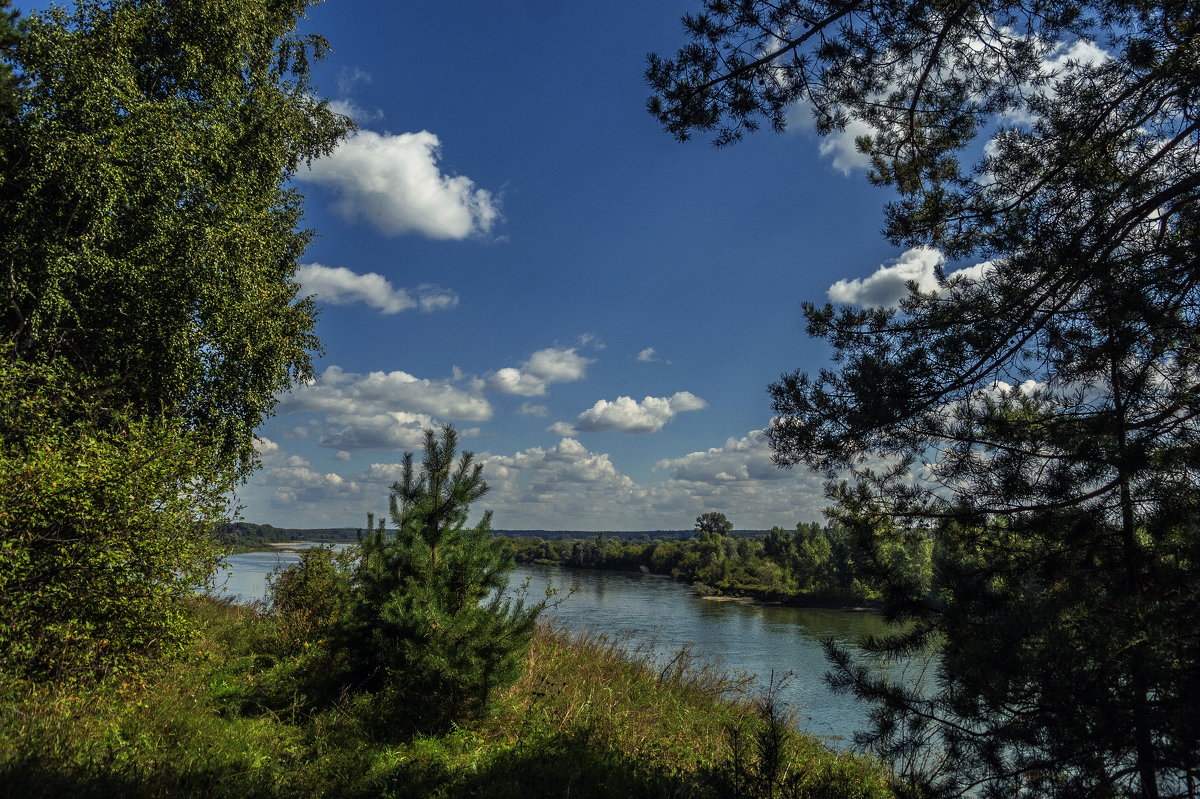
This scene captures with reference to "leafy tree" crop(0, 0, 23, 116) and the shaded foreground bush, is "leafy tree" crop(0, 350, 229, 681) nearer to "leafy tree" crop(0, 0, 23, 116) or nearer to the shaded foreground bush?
the shaded foreground bush

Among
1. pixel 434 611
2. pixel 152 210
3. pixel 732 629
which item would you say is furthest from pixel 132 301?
pixel 732 629

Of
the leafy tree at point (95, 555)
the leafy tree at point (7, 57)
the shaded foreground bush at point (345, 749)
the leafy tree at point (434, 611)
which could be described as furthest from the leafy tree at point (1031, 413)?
the leafy tree at point (7, 57)

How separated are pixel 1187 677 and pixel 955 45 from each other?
4.58 meters

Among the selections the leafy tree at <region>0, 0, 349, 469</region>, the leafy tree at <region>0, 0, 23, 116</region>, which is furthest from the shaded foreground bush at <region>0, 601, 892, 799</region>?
the leafy tree at <region>0, 0, 23, 116</region>

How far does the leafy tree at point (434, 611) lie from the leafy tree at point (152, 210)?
5801 millimetres

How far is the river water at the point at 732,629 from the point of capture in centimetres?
1271

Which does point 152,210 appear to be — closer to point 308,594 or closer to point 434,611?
point 308,594

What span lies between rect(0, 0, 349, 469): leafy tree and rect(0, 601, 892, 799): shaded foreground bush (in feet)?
17.8

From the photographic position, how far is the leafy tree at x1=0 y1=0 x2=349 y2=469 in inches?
345

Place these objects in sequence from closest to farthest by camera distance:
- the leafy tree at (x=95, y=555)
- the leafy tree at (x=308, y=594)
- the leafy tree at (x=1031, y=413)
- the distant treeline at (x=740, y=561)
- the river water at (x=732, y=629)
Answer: the leafy tree at (x=1031, y=413) < the leafy tree at (x=95, y=555) < the leafy tree at (x=308, y=594) < the river water at (x=732, y=629) < the distant treeline at (x=740, y=561)

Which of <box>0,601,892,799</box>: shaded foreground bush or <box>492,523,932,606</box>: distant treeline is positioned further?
<box>492,523,932,606</box>: distant treeline

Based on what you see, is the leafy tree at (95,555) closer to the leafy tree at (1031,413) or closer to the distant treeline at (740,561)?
the leafy tree at (1031,413)

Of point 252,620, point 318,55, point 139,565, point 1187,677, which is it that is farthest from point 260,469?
point 1187,677

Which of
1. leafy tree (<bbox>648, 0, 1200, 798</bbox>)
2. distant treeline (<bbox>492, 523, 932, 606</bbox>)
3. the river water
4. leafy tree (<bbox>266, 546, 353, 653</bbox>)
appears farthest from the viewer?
distant treeline (<bbox>492, 523, 932, 606</bbox>)
